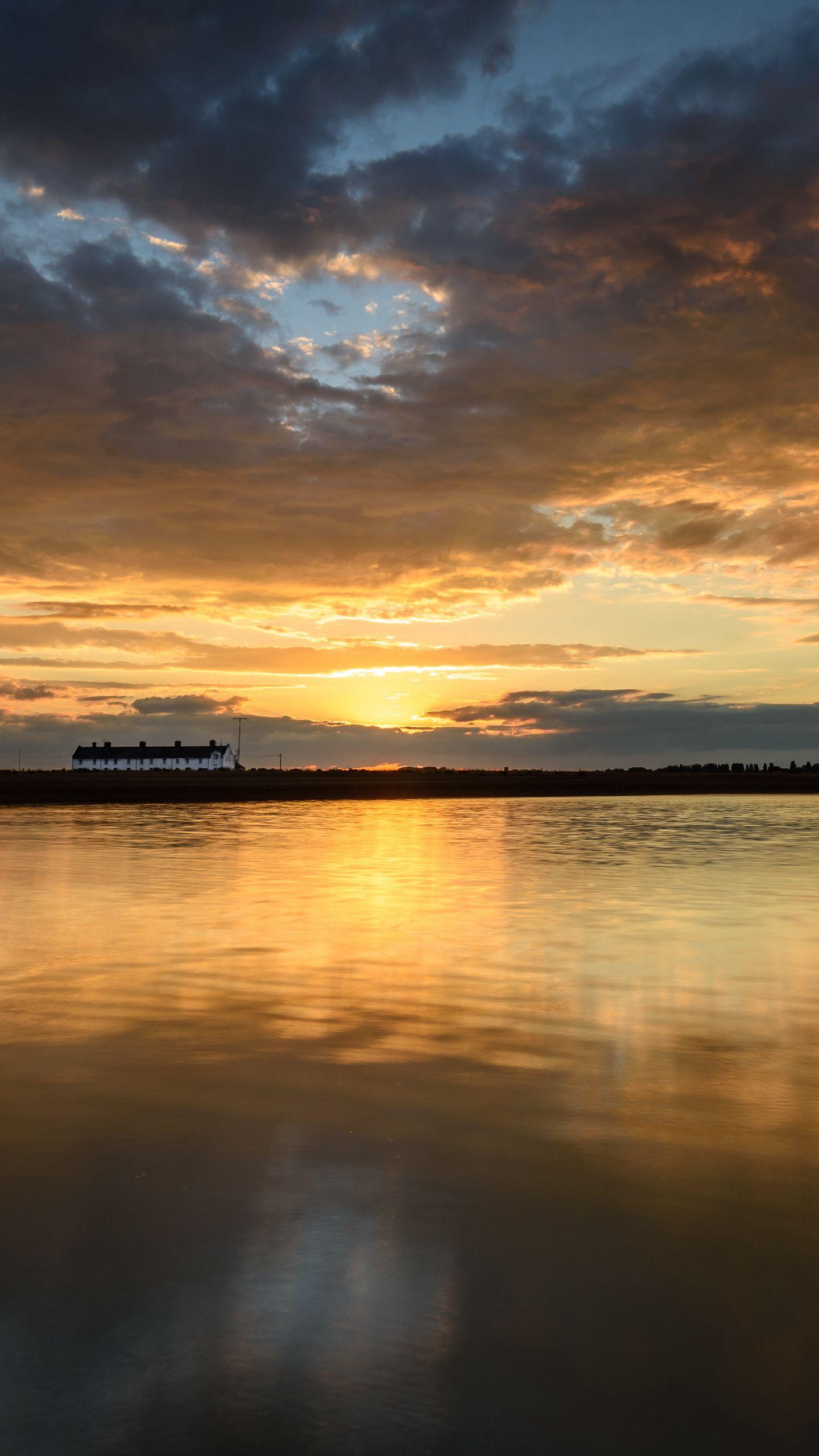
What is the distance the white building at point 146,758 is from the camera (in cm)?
17850

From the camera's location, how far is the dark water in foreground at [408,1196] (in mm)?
3689

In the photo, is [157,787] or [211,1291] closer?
[211,1291]

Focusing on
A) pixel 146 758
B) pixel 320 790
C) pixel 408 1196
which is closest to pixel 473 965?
pixel 408 1196

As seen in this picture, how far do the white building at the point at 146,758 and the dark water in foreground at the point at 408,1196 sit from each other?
169011mm

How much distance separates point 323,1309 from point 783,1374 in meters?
1.83

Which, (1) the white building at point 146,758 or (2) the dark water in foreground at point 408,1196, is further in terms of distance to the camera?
(1) the white building at point 146,758

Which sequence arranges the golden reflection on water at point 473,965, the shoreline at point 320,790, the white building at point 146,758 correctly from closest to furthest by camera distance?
the golden reflection on water at point 473,965
the shoreline at point 320,790
the white building at point 146,758

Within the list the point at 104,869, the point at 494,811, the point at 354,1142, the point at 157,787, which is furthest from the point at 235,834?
the point at 157,787

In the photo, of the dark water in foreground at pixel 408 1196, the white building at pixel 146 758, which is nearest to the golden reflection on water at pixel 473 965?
the dark water in foreground at pixel 408 1196

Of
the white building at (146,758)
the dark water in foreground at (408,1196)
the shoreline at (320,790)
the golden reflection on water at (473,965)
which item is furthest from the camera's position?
the white building at (146,758)

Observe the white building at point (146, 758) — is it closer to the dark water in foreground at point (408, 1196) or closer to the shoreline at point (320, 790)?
the shoreline at point (320, 790)

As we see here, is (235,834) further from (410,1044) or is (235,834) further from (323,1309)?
(323,1309)

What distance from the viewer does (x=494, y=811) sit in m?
58.1

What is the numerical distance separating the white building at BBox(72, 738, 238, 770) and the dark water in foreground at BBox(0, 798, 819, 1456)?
16901 cm
